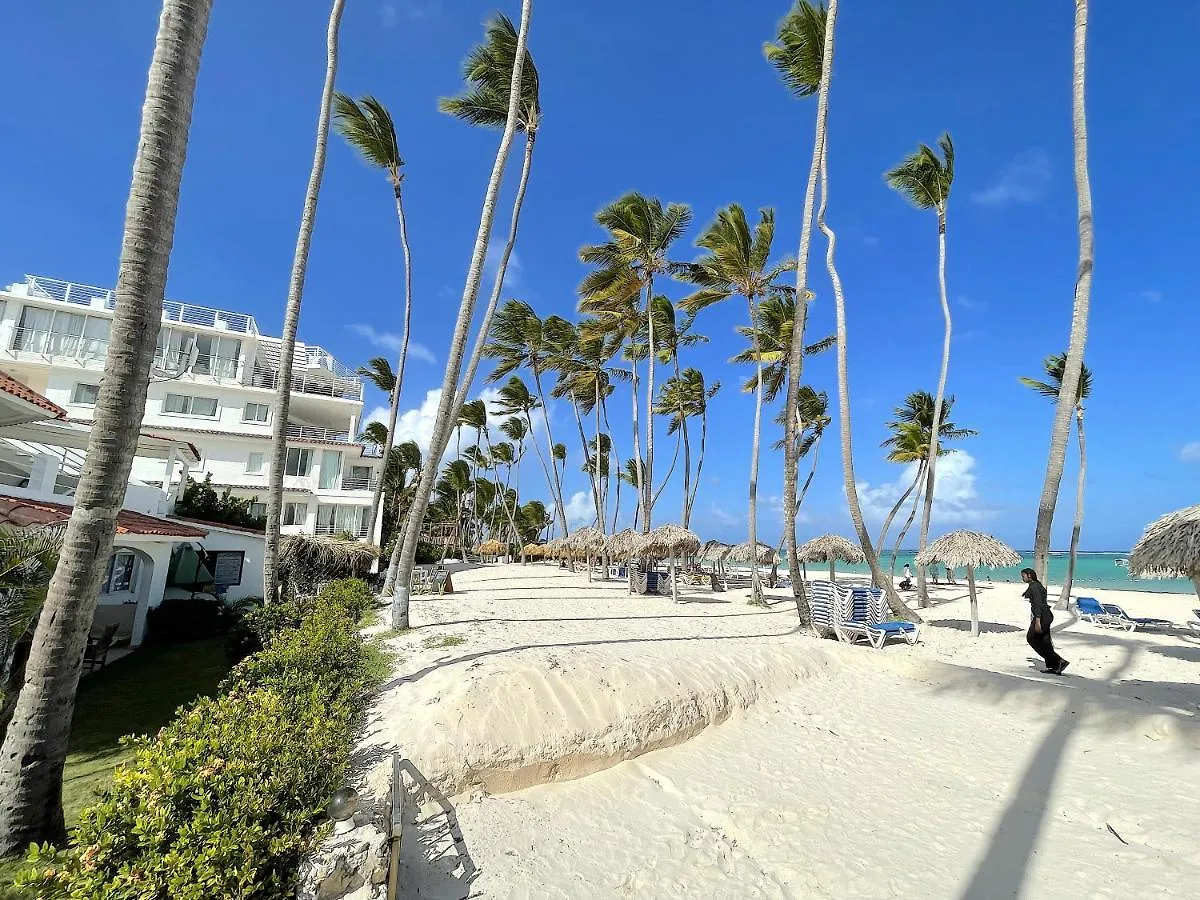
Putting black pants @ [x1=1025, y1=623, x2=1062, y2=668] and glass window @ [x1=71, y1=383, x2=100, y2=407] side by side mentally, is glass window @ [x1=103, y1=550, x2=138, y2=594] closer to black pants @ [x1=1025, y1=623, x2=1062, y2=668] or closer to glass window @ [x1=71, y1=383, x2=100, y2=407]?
glass window @ [x1=71, y1=383, x2=100, y2=407]

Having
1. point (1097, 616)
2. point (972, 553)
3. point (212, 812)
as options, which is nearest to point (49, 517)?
point (212, 812)

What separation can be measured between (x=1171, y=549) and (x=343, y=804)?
12.9 m

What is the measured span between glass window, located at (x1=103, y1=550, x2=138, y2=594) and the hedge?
Result: 13.6m

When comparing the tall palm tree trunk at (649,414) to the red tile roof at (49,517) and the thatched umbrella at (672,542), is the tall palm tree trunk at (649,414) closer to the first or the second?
the thatched umbrella at (672,542)

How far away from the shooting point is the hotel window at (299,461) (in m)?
26.7

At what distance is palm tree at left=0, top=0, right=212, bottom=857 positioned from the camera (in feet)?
11.3

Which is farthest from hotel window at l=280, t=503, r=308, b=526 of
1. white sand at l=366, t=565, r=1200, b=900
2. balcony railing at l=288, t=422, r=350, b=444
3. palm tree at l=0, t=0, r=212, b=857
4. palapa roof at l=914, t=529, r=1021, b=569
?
palapa roof at l=914, t=529, r=1021, b=569

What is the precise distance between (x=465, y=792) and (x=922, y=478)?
27.1 meters

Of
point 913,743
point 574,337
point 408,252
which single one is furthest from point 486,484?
point 913,743

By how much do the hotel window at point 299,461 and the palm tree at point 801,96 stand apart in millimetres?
23315

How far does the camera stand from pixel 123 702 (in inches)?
313

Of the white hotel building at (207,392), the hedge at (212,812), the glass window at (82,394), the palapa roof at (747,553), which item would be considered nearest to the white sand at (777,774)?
the hedge at (212,812)

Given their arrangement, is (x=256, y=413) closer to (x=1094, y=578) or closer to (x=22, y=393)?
(x=22, y=393)

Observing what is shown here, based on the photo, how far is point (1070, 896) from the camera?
384 centimetres
